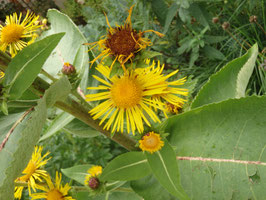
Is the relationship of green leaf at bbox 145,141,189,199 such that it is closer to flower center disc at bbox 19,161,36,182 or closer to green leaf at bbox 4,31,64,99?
green leaf at bbox 4,31,64,99

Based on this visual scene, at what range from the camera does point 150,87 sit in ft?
1.79

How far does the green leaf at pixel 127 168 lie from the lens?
0.57 m

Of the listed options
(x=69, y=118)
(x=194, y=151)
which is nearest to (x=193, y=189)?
(x=194, y=151)

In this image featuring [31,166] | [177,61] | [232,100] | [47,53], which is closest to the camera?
[47,53]

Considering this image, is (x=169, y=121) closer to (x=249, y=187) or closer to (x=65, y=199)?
(x=249, y=187)

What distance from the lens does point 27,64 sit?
43 cm

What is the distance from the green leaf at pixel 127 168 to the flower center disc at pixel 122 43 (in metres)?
0.22

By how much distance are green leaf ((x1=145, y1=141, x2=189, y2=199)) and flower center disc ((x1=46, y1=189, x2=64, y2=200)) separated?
443 mm

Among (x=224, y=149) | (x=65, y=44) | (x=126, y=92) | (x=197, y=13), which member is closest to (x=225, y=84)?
(x=224, y=149)

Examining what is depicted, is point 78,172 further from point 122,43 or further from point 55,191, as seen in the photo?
point 122,43

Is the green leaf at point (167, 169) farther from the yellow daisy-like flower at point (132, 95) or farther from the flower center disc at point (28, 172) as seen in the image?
the flower center disc at point (28, 172)

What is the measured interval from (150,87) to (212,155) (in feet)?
0.66

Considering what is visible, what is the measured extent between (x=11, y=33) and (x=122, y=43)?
359mm

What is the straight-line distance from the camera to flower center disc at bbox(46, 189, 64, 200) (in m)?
0.87
